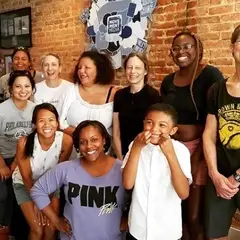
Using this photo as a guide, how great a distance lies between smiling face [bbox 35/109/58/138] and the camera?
95.0 inches

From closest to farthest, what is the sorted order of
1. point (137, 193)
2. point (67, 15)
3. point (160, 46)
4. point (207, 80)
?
point (137, 193) < point (207, 80) < point (160, 46) < point (67, 15)

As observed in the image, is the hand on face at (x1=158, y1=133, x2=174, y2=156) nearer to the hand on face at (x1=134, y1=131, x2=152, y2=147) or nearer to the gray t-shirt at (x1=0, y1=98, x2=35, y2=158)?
the hand on face at (x1=134, y1=131, x2=152, y2=147)

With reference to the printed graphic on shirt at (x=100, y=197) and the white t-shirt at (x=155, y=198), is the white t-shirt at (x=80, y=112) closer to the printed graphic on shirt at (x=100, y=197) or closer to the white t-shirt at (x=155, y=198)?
the printed graphic on shirt at (x=100, y=197)

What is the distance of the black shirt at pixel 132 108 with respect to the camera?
8.34 ft

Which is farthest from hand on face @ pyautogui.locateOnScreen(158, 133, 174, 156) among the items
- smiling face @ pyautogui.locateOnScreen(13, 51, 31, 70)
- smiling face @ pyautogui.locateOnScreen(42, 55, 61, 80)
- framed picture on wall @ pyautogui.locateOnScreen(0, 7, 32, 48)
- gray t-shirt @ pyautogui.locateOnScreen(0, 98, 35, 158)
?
framed picture on wall @ pyautogui.locateOnScreen(0, 7, 32, 48)

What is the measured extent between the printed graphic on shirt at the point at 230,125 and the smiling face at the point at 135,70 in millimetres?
717

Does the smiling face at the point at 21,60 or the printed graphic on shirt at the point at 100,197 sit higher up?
the smiling face at the point at 21,60

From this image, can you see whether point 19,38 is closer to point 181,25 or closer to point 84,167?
point 181,25

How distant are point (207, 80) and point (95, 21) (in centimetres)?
243

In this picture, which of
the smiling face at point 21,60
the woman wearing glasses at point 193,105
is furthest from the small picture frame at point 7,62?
the woman wearing glasses at point 193,105

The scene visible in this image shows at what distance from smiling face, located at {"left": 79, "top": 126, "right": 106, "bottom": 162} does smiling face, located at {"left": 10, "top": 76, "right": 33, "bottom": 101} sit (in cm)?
83

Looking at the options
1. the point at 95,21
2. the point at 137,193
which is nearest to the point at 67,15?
the point at 95,21

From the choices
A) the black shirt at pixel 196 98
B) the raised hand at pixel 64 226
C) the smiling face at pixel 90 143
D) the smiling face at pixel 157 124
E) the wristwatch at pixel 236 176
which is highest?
the black shirt at pixel 196 98

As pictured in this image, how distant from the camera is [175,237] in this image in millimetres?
1914
